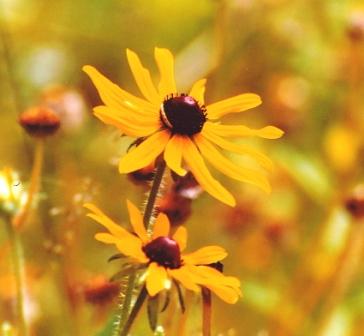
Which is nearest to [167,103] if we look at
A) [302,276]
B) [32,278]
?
[32,278]

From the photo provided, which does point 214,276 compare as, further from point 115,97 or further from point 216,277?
point 115,97

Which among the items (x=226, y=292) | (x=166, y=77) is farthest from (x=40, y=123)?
(x=226, y=292)

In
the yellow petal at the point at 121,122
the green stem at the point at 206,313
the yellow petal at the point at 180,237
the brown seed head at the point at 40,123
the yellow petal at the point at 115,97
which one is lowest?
the green stem at the point at 206,313

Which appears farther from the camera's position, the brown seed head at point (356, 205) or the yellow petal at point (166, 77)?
the brown seed head at point (356, 205)

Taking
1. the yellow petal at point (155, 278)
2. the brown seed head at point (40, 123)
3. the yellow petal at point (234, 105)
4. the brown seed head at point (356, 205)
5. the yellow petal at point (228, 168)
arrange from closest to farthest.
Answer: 1. the yellow petal at point (155, 278)
2. the yellow petal at point (228, 168)
3. the yellow petal at point (234, 105)
4. the brown seed head at point (40, 123)
5. the brown seed head at point (356, 205)

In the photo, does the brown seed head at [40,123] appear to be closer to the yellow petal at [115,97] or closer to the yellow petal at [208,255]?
the yellow petal at [115,97]

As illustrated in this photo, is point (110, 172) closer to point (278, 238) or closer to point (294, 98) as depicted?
point (278, 238)

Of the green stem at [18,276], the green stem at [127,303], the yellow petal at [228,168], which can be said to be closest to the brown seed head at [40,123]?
the green stem at [18,276]

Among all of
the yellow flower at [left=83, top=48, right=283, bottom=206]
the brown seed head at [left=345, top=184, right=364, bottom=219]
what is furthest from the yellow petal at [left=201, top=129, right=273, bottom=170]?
the brown seed head at [left=345, top=184, right=364, bottom=219]

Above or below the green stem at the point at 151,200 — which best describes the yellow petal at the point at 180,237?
below
